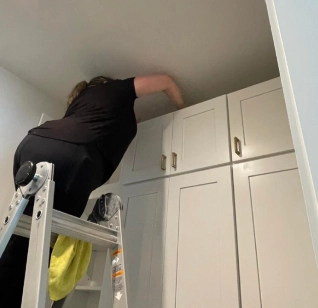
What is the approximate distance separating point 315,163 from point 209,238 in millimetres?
888

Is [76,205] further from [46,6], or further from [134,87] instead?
[46,6]

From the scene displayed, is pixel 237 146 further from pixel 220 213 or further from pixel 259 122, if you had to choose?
pixel 220 213

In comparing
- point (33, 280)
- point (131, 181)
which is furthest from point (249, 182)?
point (33, 280)

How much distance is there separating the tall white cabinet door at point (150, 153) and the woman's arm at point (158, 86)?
0.11 metres

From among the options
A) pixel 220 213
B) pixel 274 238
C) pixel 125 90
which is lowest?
pixel 274 238

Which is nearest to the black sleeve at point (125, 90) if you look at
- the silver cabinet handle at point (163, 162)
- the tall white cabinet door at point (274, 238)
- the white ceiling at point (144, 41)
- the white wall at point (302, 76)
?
the white ceiling at point (144, 41)

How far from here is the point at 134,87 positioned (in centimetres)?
151

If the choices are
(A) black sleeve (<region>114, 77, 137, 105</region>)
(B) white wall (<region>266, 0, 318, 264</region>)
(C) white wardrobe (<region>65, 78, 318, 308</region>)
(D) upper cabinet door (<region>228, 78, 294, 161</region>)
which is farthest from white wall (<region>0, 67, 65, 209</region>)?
(B) white wall (<region>266, 0, 318, 264</region>)

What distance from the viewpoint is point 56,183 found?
3.39 feet

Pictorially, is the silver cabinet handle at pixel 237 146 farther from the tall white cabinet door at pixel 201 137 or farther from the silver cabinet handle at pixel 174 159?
the silver cabinet handle at pixel 174 159

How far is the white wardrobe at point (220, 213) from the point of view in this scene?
1088mm

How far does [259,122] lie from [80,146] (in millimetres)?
820

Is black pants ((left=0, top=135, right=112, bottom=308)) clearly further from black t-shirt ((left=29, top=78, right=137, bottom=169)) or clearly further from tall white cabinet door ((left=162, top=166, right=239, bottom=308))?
tall white cabinet door ((left=162, top=166, right=239, bottom=308))

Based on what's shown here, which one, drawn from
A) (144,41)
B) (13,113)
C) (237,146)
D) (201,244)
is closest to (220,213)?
(201,244)
